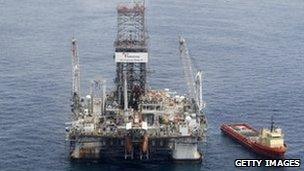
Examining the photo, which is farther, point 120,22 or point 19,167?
point 120,22

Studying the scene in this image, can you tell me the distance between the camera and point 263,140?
166m

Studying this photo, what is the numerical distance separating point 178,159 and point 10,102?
52442 millimetres

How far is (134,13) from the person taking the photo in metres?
173

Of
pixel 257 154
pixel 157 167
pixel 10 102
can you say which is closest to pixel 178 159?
pixel 157 167

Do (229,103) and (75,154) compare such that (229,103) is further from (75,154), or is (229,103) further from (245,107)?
(75,154)

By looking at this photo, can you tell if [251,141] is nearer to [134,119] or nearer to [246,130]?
[246,130]

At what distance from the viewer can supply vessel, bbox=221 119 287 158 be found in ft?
537
